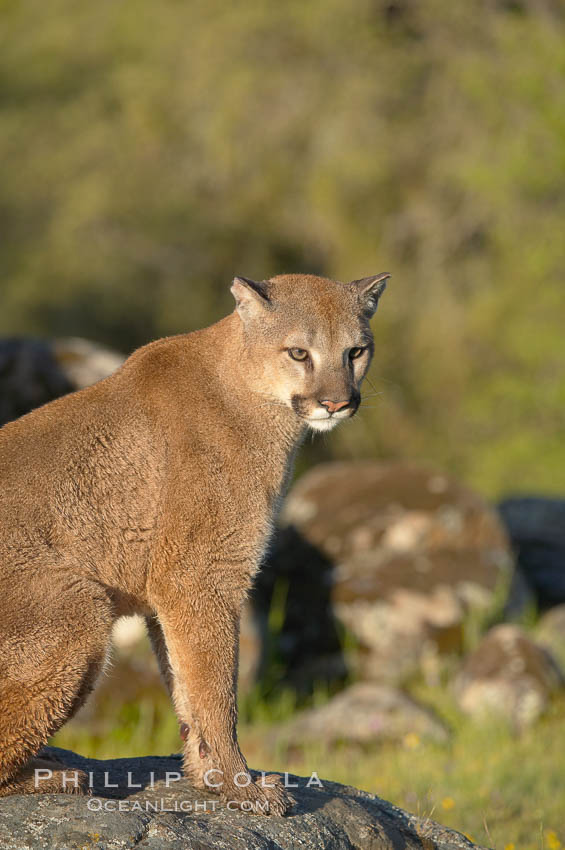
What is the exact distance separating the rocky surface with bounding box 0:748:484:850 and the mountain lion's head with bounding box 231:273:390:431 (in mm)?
2181

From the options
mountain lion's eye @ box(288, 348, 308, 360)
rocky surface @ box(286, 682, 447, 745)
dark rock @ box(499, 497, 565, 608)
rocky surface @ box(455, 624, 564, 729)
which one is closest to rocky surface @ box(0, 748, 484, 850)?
mountain lion's eye @ box(288, 348, 308, 360)

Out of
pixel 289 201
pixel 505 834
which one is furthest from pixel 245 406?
pixel 289 201

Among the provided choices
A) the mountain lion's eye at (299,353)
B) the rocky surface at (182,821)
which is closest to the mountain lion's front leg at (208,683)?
the rocky surface at (182,821)

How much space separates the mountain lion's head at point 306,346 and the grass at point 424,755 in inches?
105

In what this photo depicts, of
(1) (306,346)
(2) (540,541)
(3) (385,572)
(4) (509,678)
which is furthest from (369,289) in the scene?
(2) (540,541)

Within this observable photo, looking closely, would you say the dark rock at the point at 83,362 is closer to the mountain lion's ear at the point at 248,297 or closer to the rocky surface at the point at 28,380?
the rocky surface at the point at 28,380

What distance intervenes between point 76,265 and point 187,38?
7.77 metres

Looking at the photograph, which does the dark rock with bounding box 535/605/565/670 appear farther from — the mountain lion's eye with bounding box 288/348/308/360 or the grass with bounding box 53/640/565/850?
the mountain lion's eye with bounding box 288/348/308/360

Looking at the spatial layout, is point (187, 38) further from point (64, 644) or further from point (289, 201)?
point (64, 644)

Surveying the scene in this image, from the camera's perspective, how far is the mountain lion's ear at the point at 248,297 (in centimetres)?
668

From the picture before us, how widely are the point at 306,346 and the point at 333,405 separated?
0.46m

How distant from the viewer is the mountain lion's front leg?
227 inches

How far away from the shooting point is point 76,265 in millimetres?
28969

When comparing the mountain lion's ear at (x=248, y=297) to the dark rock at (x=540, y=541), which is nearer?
the mountain lion's ear at (x=248, y=297)
